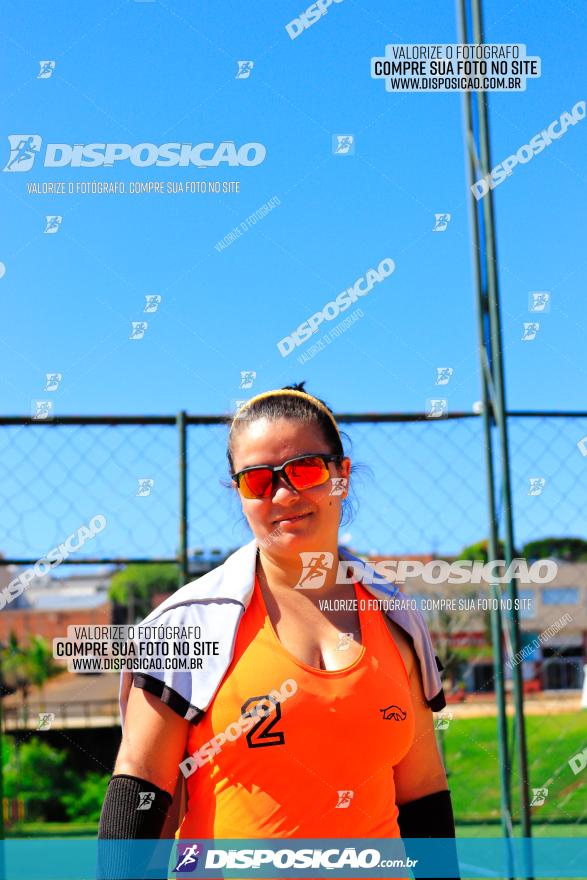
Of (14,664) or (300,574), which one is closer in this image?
(300,574)

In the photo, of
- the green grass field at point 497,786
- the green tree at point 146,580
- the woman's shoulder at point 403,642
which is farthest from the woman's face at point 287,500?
the green grass field at point 497,786

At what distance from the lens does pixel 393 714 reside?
5.12 feet

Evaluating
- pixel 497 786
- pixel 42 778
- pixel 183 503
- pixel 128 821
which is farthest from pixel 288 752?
pixel 42 778

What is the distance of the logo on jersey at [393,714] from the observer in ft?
5.09

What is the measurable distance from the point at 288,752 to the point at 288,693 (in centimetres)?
10

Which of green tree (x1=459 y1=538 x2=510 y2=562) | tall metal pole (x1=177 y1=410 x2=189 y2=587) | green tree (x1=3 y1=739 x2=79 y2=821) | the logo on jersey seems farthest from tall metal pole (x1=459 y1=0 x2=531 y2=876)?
green tree (x1=3 y1=739 x2=79 y2=821)

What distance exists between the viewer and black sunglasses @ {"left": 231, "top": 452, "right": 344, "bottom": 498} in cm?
167

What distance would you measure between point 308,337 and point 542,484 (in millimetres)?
1167

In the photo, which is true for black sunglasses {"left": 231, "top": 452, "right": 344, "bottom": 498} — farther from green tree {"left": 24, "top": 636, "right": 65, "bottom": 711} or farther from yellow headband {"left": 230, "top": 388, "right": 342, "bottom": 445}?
green tree {"left": 24, "top": 636, "right": 65, "bottom": 711}

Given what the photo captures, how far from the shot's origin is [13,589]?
10.5 feet

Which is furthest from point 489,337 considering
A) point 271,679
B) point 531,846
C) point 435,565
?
point 271,679

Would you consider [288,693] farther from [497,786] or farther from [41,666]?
[41,666]

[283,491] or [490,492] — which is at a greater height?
[490,492]

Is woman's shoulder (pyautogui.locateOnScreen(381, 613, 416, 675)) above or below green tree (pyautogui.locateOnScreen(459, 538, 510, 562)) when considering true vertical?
below
